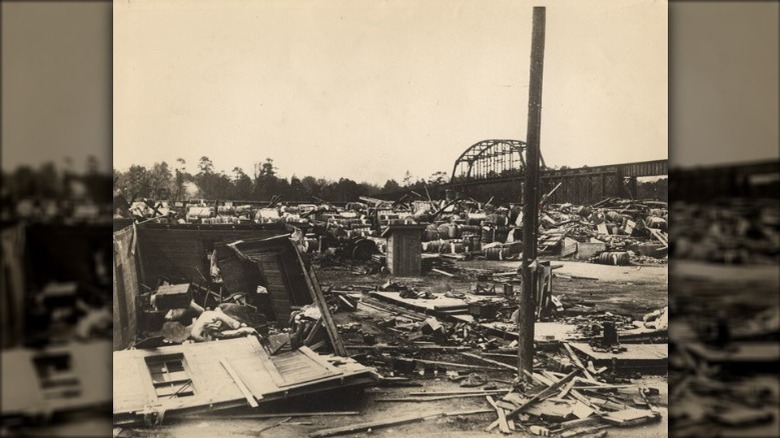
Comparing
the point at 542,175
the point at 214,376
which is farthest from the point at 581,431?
the point at 214,376

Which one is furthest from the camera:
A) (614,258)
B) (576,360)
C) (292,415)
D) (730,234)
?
(730,234)

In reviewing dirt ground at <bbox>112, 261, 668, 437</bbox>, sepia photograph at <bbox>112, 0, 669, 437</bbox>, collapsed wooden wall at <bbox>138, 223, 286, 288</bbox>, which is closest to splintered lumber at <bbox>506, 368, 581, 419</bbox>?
sepia photograph at <bbox>112, 0, 669, 437</bbox>

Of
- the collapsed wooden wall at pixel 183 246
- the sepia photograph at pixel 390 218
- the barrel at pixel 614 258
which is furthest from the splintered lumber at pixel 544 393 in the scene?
the collapsed wooden wall at pixel 183 246

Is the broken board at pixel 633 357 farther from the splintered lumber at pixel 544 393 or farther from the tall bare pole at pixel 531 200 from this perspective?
the tall bare pole at pixel 531 200

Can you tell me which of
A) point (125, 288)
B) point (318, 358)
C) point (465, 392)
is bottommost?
point (465, 392)

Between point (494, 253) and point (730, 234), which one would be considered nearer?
point (494, 253)

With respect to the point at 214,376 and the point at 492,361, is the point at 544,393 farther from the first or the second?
the point at 214,376

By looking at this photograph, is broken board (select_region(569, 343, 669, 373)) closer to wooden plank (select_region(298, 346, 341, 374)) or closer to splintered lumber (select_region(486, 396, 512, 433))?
splintered lumber (select_region(486, 396, 512, 433))
